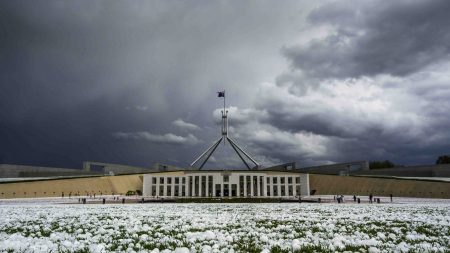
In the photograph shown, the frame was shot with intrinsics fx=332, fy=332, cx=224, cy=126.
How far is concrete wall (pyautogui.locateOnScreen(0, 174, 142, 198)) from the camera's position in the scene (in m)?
73.2

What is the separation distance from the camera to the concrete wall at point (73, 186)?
7325cm

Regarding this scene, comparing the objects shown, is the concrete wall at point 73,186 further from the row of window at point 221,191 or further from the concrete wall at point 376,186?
the concrete wall at point 376,186

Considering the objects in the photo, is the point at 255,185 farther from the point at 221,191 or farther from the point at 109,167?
the point at 109,167

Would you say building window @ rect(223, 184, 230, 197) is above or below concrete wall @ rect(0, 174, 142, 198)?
below

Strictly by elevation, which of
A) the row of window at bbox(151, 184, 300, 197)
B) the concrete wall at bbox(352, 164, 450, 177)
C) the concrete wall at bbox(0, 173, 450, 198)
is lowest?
the row of window at bbox(151, 184, 300, 197)

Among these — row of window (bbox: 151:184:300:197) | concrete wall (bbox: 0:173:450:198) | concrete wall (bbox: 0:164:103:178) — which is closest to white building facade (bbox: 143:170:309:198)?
row of window (bbox: 151:184:300:197)

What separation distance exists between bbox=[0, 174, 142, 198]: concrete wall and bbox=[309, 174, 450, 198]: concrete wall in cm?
5617

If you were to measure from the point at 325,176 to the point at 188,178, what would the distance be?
40.7m

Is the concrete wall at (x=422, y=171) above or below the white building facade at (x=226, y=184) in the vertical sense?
above

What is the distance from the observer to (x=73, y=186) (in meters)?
83.9

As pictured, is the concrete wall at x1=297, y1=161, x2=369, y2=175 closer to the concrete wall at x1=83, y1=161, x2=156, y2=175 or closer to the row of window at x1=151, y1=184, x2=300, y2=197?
the row of window at x1=151, y1=184, x2=300, y2=197

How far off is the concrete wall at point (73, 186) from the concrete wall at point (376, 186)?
2211 inches

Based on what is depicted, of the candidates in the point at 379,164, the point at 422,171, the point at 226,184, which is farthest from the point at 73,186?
the point at 379,164

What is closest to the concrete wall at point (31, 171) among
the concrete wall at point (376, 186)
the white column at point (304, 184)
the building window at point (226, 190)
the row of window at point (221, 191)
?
the row of window at point (221, 191)
